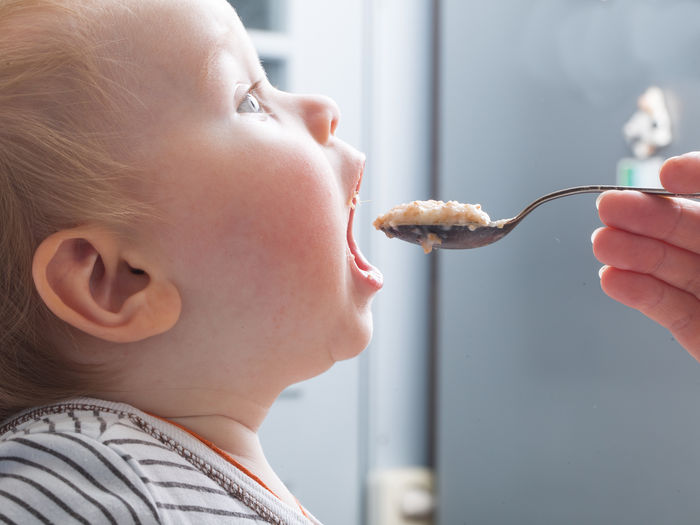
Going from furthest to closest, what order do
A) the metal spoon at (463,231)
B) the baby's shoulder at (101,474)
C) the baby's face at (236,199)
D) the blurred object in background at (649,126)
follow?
the blurred object in background at (649,126) < the metal spoon at (463,231) < the baby's face at (236,199) < the baby's shoulder at (101,474)

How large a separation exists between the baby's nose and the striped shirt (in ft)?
1.07

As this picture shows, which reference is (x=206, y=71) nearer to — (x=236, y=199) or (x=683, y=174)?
(x=236, y=199)

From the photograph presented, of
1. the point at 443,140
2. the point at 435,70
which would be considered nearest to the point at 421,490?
the point at 443,140

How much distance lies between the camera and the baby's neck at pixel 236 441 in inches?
21.3

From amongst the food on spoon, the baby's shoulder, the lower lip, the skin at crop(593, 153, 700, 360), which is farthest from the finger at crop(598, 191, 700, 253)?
the baby's shoulder

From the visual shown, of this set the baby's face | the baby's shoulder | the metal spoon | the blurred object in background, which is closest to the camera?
the baby's shoulder

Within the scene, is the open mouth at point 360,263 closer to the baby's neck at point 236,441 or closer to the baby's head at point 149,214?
the baby's head at point 149,214

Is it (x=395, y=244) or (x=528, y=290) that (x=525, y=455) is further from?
(x=395, y=244)

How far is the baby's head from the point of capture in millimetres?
487

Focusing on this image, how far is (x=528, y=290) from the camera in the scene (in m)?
1.15

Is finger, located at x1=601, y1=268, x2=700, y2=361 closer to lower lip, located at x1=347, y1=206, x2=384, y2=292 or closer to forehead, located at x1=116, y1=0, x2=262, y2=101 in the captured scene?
lower lip, located at x1=347, y1=206, x2=384, y2=292

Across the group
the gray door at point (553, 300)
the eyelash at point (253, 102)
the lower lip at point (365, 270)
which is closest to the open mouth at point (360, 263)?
the lower lip at point (365, 270)

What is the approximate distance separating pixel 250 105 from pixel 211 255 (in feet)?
0.53

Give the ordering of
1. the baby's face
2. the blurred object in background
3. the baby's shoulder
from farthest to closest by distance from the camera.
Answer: the blurred object in background → the baby's face → the baby's shoulder
